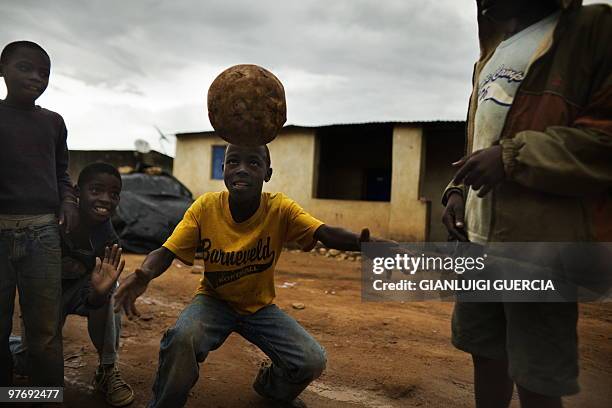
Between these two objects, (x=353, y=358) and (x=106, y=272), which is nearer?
(x=106, y=272)

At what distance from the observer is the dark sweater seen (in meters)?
2.10

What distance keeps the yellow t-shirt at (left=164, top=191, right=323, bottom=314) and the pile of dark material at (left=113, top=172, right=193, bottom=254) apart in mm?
6474

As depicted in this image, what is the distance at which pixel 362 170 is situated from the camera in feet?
45.0

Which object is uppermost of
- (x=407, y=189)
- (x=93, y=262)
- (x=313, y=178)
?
(x=313, y=178)

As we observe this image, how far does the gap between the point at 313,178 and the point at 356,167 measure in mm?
2977

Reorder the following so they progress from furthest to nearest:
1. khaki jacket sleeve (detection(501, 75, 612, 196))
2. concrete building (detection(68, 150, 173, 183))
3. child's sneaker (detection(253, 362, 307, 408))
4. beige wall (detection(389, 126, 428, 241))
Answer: concrete building (detection(68, 150, 173, 183)) → beige wall (detection(389, 126, 428, 241)) → child's sneaker (detection(253, 362, 307, 408)) → khaki jacket sleeve (detection(501, 75, 612, 196))

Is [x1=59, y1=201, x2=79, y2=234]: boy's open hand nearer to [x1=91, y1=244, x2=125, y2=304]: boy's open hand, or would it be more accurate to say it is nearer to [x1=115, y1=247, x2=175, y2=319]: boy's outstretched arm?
[x1=91, y1=244, x2=125, y2=304]: boy's open hand

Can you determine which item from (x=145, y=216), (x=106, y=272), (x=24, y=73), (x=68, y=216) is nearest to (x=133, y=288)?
(x=106, y=272)

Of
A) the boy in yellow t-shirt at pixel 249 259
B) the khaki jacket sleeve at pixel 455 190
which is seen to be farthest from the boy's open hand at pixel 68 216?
the khaki jacket sleeve at pixel 455 190

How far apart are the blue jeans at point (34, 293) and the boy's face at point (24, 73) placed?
71cm

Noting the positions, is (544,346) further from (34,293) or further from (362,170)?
(362,170)

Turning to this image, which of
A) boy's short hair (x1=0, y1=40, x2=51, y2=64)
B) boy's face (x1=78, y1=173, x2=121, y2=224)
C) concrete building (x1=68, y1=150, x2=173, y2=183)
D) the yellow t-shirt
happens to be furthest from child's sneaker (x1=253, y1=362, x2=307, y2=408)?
concrete building (x1=68, y1=150, x2=173, y2=183)

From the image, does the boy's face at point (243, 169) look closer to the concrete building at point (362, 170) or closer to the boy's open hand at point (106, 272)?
the boy's open hand at point (106, 272)

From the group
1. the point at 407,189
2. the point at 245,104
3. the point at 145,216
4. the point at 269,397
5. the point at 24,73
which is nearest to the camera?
the point at 245,104
